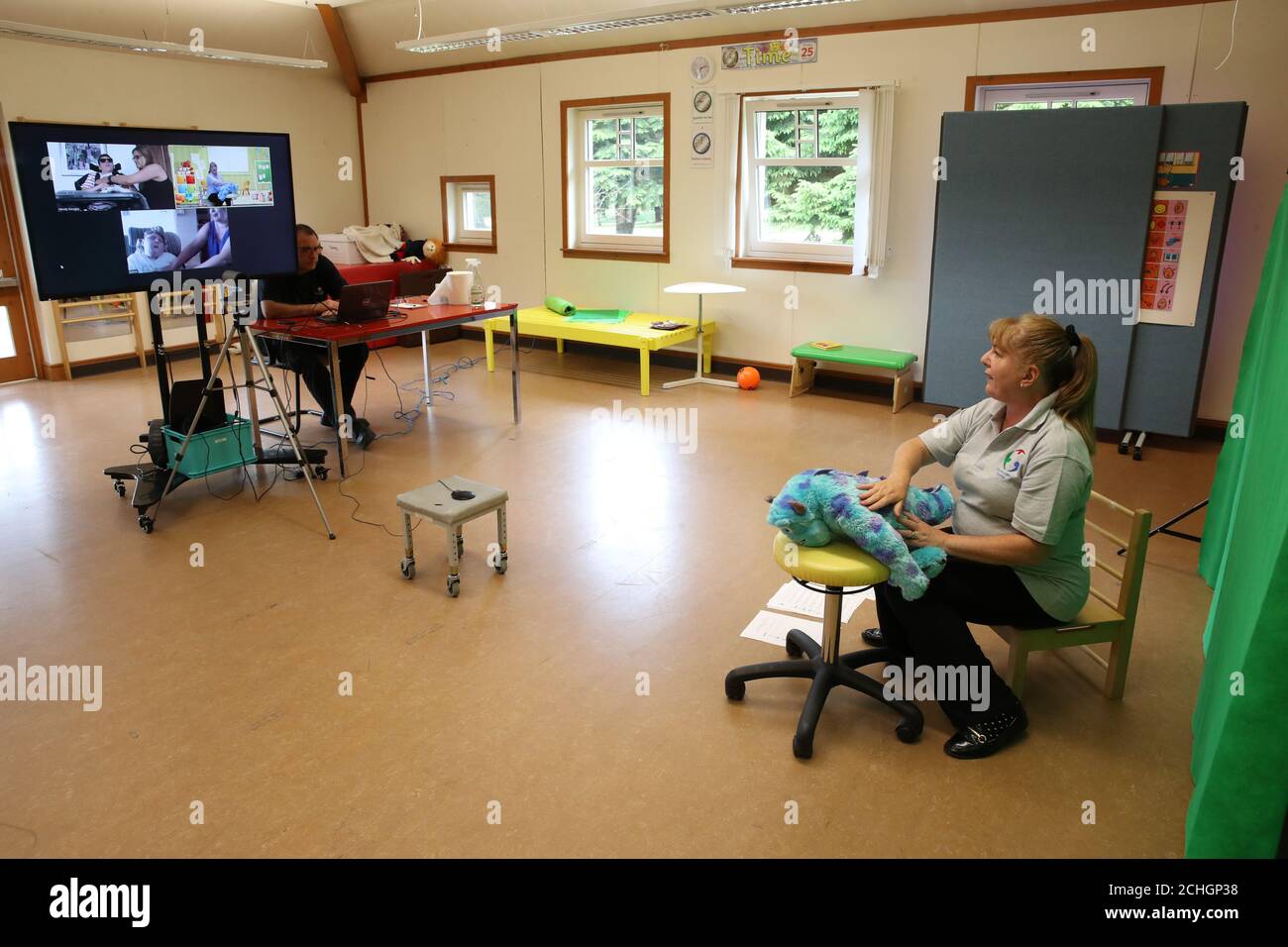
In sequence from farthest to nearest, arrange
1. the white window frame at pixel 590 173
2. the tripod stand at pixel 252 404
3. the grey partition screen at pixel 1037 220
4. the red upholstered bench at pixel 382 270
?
1. the red upholstered bench at pixel 382 270
2. the white window frame at pixel 590 173
3. the grey partition screen at pixel 1037 220
4. the tripod stand at pixel 252 404

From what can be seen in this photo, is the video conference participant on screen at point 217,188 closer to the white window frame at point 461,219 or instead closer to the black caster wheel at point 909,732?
the black caster wheel at point 909,732

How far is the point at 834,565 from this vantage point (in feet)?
7.61

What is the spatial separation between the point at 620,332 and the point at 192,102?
4.16 meters

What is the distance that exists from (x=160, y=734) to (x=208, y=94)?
6748mm

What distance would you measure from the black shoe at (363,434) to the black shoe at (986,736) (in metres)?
3.79

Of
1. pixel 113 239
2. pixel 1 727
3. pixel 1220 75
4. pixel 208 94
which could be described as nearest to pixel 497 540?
pixel 1 727

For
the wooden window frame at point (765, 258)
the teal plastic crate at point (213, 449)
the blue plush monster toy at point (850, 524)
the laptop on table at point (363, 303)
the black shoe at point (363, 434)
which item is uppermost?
the wooden window frame at point (765, 258)

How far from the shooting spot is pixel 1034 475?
2268 mm

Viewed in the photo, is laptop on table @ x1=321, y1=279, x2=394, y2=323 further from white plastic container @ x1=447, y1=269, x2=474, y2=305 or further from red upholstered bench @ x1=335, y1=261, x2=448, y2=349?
red upholstered bench @ x1=335, y1=261, x2=448, y2=349

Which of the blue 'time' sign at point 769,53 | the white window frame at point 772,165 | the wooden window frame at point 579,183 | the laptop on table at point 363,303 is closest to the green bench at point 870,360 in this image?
the white window frame at point 772,165

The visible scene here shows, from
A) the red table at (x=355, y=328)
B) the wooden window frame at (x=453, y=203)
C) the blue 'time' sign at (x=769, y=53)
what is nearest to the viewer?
the red table at (x=355, y=328)

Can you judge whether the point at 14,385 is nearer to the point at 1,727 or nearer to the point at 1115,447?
the point at 1,727

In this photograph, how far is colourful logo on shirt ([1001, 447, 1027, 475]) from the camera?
2318 mm

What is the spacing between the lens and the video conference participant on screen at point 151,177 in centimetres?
396
